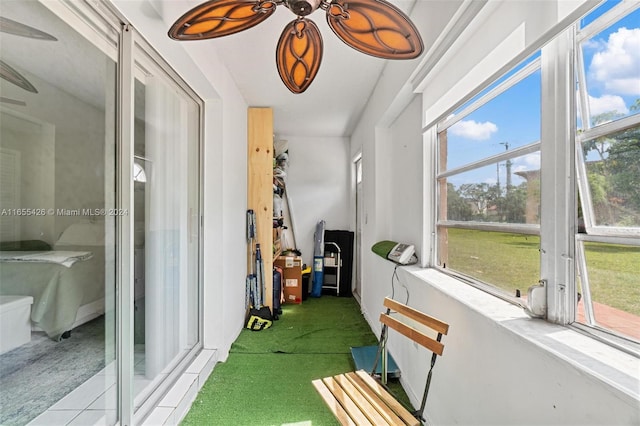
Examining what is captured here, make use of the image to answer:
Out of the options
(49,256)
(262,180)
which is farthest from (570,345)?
(262,180)

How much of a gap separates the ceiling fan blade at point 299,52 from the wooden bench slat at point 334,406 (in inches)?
58.2

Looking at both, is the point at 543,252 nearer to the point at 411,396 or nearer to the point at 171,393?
the point at 411,396

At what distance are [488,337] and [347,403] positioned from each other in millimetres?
672

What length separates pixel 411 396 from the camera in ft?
5.97

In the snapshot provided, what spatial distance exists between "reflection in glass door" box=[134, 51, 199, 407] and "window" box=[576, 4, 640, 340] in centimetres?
195

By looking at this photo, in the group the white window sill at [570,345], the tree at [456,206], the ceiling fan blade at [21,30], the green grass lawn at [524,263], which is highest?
the ceiling fan blade at [21,30]

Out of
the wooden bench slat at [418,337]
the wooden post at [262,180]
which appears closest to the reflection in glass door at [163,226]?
the wooden post at [262,180]

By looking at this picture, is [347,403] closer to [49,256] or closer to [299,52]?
[49,256]

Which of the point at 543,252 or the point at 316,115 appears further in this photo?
the point at 316,115

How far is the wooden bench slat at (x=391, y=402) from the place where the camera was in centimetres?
113

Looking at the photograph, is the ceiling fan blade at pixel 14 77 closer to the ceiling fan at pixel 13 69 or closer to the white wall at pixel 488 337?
the ceiling fan at pixel 13 69

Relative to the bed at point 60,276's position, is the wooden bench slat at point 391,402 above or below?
below

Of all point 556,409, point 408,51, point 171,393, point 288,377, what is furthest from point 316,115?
point 556,409

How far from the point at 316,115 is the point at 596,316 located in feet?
10.9
